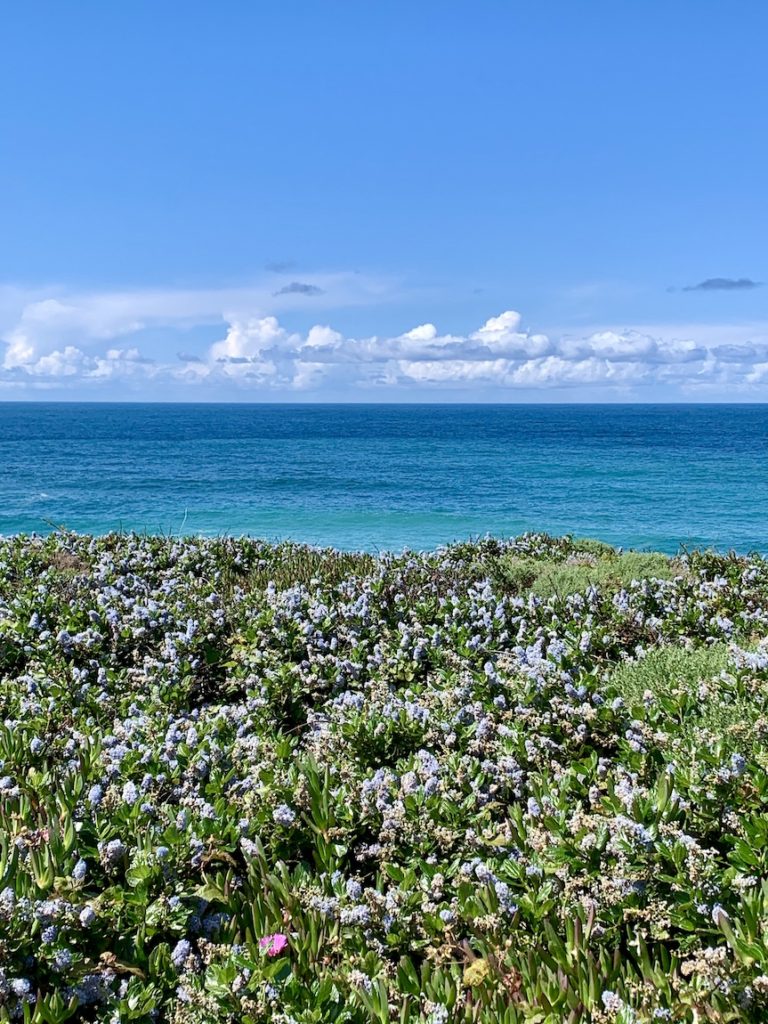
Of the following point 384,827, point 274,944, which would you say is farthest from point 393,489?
point 274,944

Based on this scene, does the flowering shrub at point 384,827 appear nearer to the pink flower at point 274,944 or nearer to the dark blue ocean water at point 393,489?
the pink flower at point 274,944

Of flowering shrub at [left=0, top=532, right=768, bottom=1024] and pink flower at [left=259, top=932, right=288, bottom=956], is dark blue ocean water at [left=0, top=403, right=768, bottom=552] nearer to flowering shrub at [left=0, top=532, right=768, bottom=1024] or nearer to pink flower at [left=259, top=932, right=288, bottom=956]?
flowering shrub at [left=0, top=532, right=768, bottom=1024]

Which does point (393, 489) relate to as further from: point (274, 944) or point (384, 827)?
point (274, 944)

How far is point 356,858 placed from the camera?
3539mm

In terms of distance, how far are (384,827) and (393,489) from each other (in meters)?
44.0

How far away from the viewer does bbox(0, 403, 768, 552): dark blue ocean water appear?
32.6m

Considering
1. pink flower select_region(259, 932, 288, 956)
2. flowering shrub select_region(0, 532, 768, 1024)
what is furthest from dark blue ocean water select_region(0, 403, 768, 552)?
pink flower select_region(259, 932, 288, 956)

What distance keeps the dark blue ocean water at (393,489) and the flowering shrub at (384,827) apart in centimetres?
700

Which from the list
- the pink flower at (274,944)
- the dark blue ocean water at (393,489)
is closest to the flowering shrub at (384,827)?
the pink flower at (274,944)

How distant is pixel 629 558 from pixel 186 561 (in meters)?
5.72

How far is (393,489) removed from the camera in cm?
4741

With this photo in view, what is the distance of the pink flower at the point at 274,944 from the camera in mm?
2787

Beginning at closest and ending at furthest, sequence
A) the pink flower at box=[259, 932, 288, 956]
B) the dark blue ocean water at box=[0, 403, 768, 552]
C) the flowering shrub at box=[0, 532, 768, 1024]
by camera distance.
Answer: the flowering shrub at box=[0, 532, 768, 1024], the pink flower at box=[259, 932, 288, 956], the dark blue ocean water at box=[0, 403, 768, 552]

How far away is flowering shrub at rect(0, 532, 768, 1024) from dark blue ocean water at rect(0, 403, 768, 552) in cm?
700
